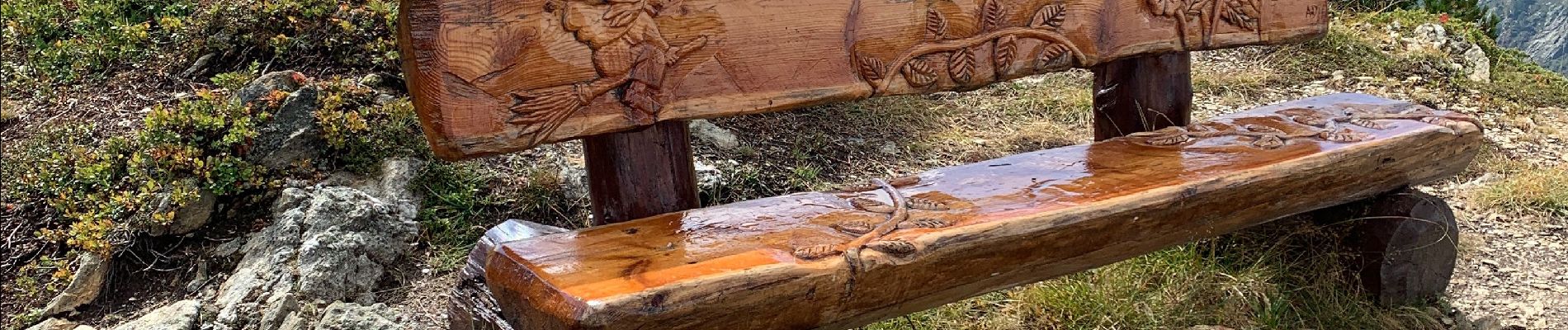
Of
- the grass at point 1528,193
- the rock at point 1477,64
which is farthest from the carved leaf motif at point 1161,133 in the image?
the rock at point 1477,64

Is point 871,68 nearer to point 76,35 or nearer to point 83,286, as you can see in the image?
point 83,286

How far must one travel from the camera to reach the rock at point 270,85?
3939 millimetres

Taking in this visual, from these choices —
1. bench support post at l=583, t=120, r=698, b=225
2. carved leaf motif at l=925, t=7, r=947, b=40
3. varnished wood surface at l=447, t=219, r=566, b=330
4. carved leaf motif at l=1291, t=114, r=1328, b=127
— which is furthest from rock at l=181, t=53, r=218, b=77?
carved leaf motif at l=1291, t=114, r=1328, b=127

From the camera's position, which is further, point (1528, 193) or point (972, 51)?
point (1528, 193)

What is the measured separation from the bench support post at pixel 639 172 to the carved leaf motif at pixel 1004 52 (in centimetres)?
83

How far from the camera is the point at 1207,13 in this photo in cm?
329

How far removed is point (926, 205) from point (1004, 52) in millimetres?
541

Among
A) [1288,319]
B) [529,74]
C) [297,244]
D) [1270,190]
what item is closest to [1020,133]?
[1288,319]

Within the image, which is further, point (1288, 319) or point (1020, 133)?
point (1020, 133)

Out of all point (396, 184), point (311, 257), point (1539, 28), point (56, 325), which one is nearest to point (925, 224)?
point (311, 257)

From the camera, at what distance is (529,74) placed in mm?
2145

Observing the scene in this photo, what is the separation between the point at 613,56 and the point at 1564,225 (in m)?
4.04

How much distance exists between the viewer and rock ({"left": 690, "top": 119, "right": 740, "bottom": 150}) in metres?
4.53

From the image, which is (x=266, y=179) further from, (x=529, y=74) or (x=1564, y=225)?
(x=1564, y=225)
